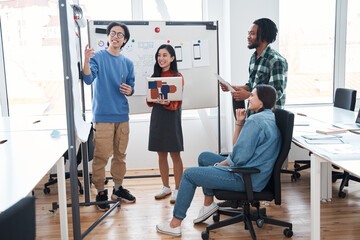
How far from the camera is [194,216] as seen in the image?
304 centimetres

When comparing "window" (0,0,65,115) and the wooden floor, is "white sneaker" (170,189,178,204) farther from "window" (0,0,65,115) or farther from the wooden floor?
"window" (0,0,65,115)

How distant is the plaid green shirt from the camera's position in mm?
2988

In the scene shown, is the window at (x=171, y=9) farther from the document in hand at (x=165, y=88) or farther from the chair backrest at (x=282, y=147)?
the chair backrest at (x=282, y=147)

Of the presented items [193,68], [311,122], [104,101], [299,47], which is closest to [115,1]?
[193,68]

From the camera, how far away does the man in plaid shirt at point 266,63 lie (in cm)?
299

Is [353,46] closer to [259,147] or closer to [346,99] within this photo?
[346,99]

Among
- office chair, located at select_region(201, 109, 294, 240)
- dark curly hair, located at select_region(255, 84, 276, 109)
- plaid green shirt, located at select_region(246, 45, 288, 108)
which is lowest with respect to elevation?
office chair, located at select_region(201, 109, 294, 240)

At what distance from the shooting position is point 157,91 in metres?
3.08

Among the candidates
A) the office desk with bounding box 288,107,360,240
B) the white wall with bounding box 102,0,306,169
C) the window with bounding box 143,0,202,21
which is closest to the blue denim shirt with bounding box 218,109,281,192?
the office desk with bounding box 288,107,360,240

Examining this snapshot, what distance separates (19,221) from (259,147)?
1.67 metres

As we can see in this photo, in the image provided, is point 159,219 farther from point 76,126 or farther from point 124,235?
point 76,126

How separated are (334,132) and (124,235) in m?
1.67

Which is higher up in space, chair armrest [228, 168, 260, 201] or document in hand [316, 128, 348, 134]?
document in hand [316, 128, 348, 134]

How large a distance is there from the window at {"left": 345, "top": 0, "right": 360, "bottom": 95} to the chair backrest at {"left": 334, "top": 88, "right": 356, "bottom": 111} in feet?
2.79
